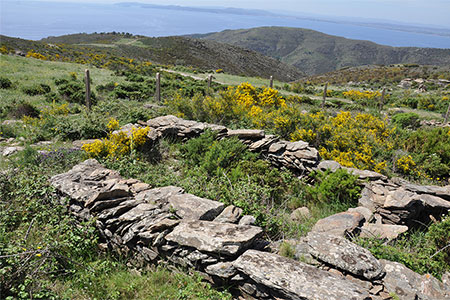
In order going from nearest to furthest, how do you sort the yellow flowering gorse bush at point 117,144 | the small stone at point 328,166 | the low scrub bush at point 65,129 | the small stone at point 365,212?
the small stone at point 365,212, the small stone at point 328,166, the yellow flowering gorse bush at point 117,144, the low scrub bush at point 65,129

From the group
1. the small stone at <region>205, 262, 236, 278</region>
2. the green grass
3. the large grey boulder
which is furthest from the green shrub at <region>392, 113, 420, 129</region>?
the green grass

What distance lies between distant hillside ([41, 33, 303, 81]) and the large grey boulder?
181 ft

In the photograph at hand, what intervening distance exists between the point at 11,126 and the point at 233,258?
9.37m

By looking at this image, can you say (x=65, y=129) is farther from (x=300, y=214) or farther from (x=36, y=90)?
(x=36, y=90)

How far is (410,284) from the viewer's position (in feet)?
11.1

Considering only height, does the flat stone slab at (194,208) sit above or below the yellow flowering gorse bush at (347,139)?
below

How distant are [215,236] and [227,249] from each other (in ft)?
0.85

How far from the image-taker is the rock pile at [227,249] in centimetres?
328

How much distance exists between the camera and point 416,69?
41719 mm

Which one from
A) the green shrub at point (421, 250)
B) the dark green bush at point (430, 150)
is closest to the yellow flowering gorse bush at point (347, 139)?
the dark green bush at point (430, 150)

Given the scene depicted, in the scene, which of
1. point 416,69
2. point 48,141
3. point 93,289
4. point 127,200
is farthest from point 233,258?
point 416,69

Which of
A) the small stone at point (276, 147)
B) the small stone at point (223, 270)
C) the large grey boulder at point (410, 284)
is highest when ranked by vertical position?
the small stone at point (276, 147)

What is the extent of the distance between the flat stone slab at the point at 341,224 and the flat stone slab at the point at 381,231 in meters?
0.13

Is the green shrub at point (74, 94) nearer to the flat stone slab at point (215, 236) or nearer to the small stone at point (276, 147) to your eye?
the small stone at point (276, 147)
